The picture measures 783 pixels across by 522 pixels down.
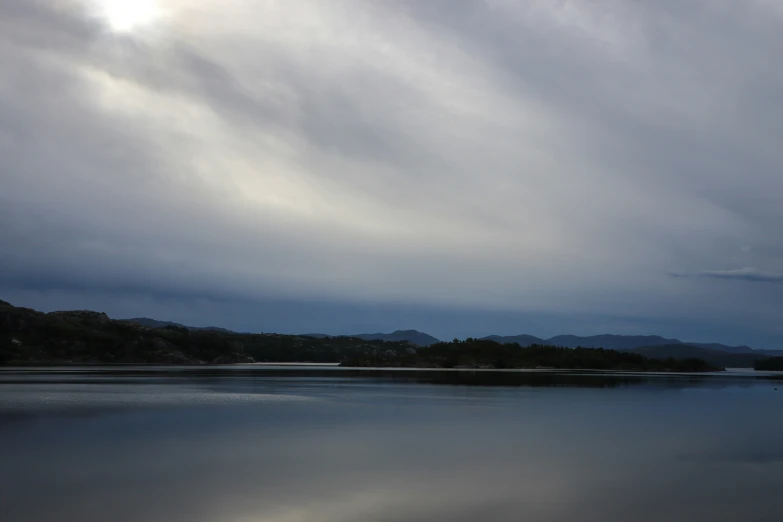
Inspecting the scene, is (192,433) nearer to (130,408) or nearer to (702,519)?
(130,408)

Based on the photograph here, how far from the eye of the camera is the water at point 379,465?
1956 centimetres

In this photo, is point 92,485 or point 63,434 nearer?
point 92,485

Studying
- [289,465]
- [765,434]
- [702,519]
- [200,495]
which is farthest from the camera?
[765,434]

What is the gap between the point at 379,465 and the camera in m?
26.7

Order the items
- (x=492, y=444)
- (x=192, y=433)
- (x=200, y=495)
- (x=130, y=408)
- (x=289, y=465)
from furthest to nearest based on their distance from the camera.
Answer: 1. (x=130, y=408)
2. (x=192, y=433)
3. (x=492, y=444)
4. (x=289, y=465)
5. (x=200, y=495)

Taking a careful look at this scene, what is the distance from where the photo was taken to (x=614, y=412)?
51656 mm

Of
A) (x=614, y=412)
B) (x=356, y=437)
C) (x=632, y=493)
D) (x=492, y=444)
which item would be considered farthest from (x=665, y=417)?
(x=632, y=493)

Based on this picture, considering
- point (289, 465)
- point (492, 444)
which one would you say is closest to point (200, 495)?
point (289, 465)

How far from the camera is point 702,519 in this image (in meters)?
19.1

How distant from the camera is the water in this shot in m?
19.6

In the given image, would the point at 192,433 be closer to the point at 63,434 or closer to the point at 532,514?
the point at 63,434

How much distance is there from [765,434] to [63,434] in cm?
3977

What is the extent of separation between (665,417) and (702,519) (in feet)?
105

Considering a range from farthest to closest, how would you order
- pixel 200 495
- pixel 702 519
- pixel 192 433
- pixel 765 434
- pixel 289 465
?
1. pixel 765 434
2. pixel 192 433
3. pixel 289 465
4. pixel 200 495
5. pixel 702 519
